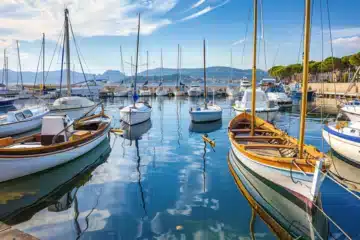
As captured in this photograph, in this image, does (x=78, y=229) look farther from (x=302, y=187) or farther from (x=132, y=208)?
(x=302, y=187)

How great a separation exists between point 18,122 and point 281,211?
21.1m

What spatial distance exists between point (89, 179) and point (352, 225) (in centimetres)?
991

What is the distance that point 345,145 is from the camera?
13.7 m

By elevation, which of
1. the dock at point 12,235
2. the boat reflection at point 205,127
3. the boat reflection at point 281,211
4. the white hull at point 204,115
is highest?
the white hull at point 204,115

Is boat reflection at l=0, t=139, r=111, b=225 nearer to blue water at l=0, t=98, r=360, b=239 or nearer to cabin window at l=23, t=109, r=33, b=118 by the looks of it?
blue water at l=0, t=98, r=360, b=239

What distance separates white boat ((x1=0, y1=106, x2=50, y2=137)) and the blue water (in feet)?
32.2

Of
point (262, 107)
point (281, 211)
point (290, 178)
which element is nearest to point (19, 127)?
point (281, 211)

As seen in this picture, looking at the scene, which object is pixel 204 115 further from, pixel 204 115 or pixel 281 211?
pixel 281 211

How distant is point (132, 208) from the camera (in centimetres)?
900

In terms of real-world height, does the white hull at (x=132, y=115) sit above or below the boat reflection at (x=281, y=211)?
above

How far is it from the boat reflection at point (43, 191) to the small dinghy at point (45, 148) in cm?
37

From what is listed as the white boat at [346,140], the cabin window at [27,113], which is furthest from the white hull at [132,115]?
the white boat at [346,140]

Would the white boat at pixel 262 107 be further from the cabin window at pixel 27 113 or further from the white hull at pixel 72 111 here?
the cabin window at pixel 27 113

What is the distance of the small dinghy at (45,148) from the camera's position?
10.8 meters
